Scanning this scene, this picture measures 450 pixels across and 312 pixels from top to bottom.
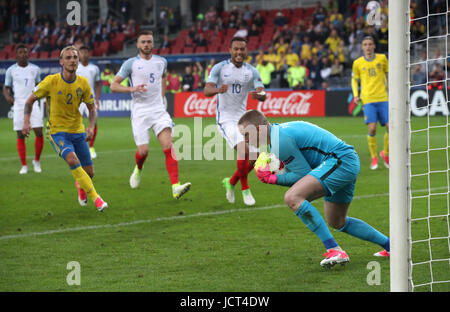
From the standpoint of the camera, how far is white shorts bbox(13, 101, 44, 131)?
12148 mm

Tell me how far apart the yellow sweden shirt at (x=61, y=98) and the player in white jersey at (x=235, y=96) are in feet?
5.61

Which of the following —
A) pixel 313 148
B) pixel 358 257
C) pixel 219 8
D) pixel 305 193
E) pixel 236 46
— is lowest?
pixel 358 257

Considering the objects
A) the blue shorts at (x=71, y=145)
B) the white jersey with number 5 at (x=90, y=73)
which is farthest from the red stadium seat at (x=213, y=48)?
the blue shorts at (x=71, y=145)

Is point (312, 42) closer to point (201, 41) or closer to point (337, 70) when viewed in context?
point (337, 70)

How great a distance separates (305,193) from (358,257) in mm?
990

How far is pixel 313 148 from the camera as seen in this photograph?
5.52 metres

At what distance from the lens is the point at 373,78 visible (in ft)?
38.3

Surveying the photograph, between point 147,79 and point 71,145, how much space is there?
1.82 meters

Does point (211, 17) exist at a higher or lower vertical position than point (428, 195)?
higher

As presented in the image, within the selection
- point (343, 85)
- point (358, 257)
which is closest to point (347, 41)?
point (343, 85)

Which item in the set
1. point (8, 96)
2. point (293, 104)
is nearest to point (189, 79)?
point (293, 104)
